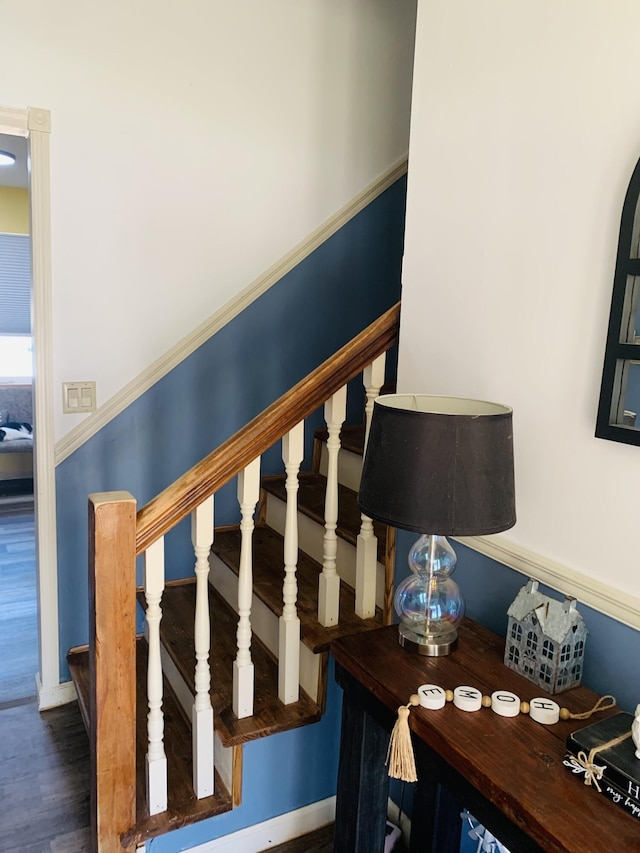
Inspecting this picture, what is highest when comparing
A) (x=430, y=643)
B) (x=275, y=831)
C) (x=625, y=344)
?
(x=625, y=344)

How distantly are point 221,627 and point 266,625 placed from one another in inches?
9.1

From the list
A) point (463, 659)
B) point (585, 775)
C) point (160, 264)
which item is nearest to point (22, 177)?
point (160, 264)

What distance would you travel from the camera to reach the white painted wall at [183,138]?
2242 millimetres

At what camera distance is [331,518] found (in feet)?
5.92

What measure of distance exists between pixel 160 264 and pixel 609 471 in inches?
71.4

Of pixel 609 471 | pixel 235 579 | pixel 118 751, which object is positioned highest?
pixel 609 471

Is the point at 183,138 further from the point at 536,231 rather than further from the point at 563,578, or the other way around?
the point at 563,578

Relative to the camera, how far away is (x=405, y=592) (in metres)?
1.46

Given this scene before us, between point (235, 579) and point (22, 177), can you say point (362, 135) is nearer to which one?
point (235, 579)

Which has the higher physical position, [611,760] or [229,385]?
[229,385]

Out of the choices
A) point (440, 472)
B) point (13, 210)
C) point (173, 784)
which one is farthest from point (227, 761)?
point (13, 210)

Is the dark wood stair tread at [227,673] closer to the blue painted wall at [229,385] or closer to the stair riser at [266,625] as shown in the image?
the stair riser at [266,625]

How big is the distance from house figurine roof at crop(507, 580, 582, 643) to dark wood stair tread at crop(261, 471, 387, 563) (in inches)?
24.5

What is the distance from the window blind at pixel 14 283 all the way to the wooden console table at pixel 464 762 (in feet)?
16.6
